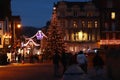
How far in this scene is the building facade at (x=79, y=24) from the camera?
415 ft

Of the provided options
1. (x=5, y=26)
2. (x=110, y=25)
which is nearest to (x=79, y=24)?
(x=110, y=25)

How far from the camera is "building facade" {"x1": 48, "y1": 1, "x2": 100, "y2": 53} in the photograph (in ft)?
415

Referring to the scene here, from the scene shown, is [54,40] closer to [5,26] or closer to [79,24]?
[5,26]

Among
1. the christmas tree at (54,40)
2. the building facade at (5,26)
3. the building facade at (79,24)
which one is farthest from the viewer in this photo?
the building facade at (79,24)

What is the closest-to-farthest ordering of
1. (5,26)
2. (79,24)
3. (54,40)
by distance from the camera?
(54,40), (5,26), (79,24)

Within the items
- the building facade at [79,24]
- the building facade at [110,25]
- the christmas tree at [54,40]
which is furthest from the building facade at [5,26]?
the building facade at [110,25]

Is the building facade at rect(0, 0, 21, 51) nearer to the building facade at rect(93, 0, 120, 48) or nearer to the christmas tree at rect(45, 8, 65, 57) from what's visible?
the christmas tree at rect(45, 8, 65, 57)

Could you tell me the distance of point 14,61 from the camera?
287ft

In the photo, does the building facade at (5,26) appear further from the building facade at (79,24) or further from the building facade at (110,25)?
the building facade at (110,25)

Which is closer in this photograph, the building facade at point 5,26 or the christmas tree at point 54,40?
the building facade at point 5,26

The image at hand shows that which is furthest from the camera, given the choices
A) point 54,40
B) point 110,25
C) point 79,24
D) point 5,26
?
point 79,24

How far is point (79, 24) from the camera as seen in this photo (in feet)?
417

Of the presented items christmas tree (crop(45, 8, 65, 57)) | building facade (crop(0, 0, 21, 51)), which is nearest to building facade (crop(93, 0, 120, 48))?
building facade (crop(0, 0, 21, 51))

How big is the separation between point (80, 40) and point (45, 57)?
37080mm
